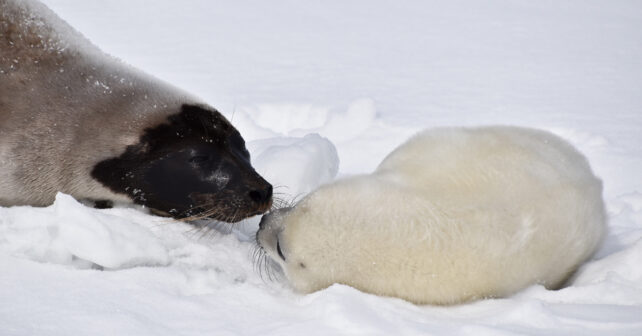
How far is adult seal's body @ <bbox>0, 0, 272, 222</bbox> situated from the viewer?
9.20ft

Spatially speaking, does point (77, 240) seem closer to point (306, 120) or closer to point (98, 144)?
point (98, 144)

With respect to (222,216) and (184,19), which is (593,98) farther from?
(184,19)

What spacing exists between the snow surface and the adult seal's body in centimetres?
16

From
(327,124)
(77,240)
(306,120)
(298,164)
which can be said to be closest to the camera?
(77,240)

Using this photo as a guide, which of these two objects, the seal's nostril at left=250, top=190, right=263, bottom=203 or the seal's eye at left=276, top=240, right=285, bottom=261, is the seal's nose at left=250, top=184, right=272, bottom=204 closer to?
the seal's nostril at left=250, top=190, right=263, bottom=203

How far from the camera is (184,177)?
9.47 ft

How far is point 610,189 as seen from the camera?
3.92 metres

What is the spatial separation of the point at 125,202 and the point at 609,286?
1.96 metres

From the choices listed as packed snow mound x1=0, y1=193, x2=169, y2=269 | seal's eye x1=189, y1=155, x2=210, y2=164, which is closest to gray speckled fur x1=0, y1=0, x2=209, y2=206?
seal's eye x1=189, y1=155, x2=210, y2=164

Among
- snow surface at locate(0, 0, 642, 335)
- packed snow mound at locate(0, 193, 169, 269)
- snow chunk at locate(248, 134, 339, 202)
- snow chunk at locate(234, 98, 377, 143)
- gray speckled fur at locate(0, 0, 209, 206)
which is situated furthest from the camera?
snow chunk at locate(234, 98, 377, 143)

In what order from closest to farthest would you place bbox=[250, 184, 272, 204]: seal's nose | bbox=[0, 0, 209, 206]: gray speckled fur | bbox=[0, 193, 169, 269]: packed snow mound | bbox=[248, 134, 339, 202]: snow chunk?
bbox=[0, 193, 169, 269]: packed snow mound < bbox=[0, 0, 209, 206]: gray speckled fur < bbox=[250, 184, 272, 204]: seal's nose < bbox=[248, 134, 339, 202]: snow chunk

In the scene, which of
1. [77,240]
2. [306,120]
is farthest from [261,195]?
[306,120]

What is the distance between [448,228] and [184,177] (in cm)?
117

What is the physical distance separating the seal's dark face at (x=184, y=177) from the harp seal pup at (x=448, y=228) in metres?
0.23
